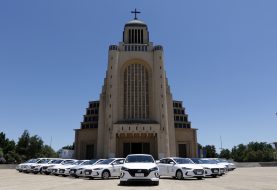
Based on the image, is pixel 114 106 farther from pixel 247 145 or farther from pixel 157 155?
pixel 247 145

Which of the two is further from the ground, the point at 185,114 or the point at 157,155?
the point at 185,114

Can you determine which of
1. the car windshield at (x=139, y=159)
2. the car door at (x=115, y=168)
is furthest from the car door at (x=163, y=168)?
the car windshield at (x=139, y=159)

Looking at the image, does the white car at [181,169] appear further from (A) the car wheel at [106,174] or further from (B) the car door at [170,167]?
(A) the car wheel at [106,174]

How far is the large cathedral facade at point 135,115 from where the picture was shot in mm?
49656

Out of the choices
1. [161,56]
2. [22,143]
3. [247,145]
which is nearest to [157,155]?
[161,56]

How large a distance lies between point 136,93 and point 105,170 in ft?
116

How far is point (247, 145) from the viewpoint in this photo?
128m

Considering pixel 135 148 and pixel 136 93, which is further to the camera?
pixel 136 93

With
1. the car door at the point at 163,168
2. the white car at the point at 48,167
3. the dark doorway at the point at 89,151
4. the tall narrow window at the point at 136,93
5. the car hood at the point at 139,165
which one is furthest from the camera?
the dark doorway at the point at 89,151

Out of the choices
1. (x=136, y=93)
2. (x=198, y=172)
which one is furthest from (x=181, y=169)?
(x=136, y=93)

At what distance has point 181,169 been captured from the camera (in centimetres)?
1777

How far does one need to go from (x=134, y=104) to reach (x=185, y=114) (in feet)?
49.6

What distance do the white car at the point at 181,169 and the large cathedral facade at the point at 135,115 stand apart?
29481mm

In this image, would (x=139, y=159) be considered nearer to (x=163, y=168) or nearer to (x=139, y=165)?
(x=139, y=165)
